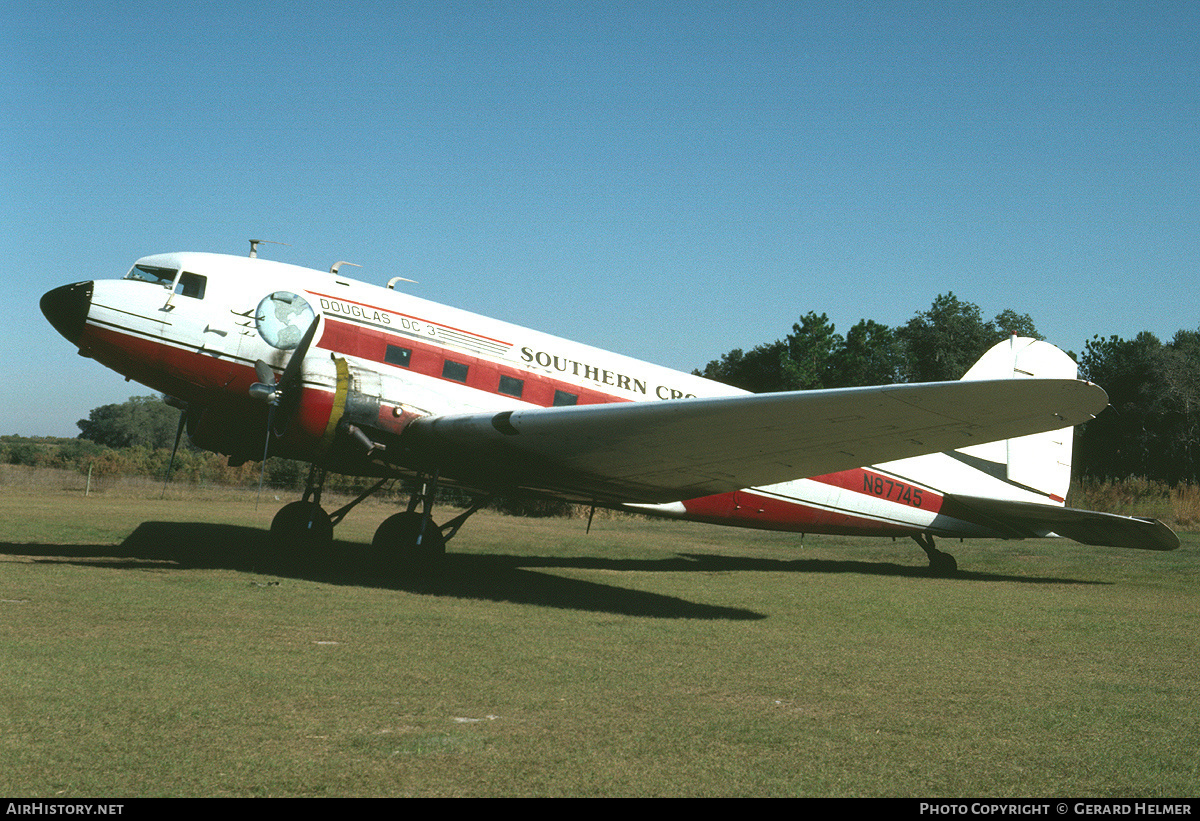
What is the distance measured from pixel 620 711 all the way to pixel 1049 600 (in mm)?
9058

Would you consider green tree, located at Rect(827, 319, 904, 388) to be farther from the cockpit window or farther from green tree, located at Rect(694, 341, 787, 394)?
the cockpit window

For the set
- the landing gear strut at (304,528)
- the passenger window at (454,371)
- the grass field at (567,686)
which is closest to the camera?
the grass field at (567,686)

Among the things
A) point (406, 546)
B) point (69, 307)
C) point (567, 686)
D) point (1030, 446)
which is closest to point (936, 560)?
point (1030, 446)

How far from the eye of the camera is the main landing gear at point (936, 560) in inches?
620

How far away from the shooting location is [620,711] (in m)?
5.03

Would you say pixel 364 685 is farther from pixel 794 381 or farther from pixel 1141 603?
pixel 794 381

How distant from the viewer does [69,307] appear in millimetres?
10883

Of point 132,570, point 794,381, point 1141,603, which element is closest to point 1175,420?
point 794,381

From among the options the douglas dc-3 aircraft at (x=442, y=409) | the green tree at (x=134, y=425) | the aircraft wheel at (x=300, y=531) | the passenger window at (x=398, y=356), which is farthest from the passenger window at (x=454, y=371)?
the green tree at (x=134, y=425)

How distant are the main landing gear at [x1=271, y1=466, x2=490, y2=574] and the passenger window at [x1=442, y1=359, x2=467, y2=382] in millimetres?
1421

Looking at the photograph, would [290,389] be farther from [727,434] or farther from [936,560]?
[936,560]

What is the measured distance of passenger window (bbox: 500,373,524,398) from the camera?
1230 cm

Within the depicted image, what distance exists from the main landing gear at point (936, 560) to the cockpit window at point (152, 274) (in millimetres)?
13423

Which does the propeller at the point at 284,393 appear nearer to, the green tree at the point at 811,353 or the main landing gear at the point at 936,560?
the main landing gear at the point at 936,560
